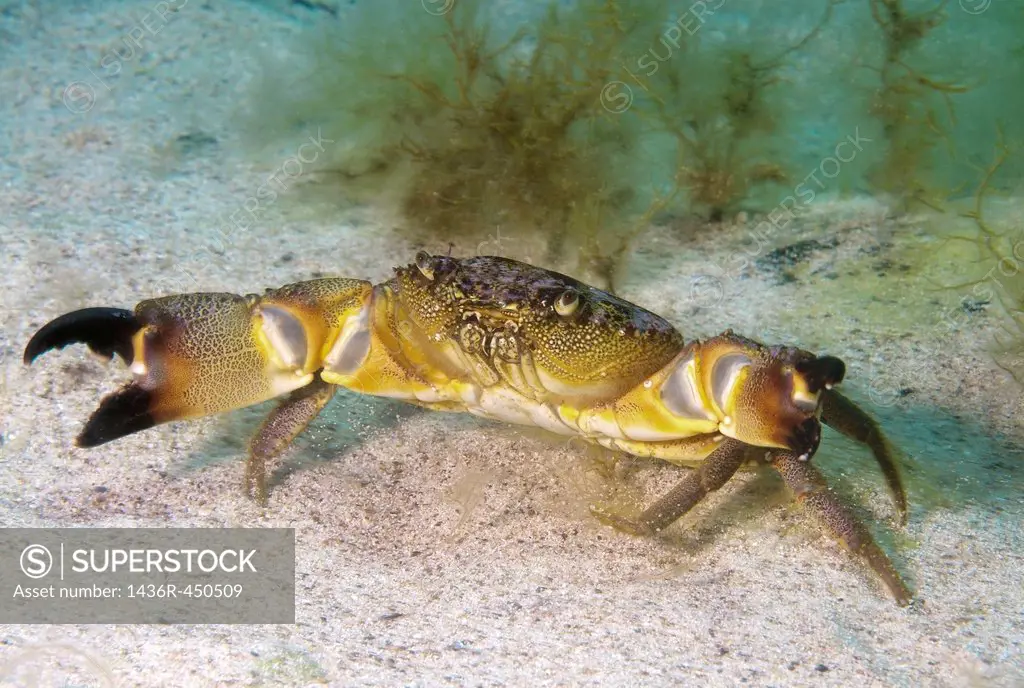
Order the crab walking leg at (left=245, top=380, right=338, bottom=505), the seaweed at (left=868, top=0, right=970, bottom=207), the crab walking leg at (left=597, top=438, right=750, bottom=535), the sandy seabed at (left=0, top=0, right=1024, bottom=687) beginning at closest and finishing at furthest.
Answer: the sandy seabed at (left=0, top=0, right=1024, bottom=687), the crab walking leg at (left=597, top=438, right=750, bottom=535), the crab walking leg at (left=245, top=380, right=338, bottom=505), the seaweed at (left=868, top=0, right=970, bottom=207)

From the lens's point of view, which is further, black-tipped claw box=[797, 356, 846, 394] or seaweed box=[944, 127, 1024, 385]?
seaweed box=[944, 127, 1024, 385]

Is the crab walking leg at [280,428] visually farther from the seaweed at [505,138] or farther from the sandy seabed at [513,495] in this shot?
the seaweed at [505,138]

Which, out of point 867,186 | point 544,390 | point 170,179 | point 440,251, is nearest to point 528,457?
point 544,390

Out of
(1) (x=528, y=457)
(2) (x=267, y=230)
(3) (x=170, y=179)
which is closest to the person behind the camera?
(1) (x=528, y=457)

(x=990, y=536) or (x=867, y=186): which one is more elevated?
(x=990, y=536)

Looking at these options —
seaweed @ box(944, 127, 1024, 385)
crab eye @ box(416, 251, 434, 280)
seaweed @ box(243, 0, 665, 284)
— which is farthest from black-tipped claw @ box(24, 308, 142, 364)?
seaweed @ box(944, 127, 1024, 385)

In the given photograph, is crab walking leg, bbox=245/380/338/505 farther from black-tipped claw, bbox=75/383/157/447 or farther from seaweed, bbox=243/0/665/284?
seaweed, bbox=243/0/665/284

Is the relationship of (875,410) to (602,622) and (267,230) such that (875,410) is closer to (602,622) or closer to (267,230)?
(602,622)

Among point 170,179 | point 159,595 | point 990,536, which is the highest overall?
point 990,536
